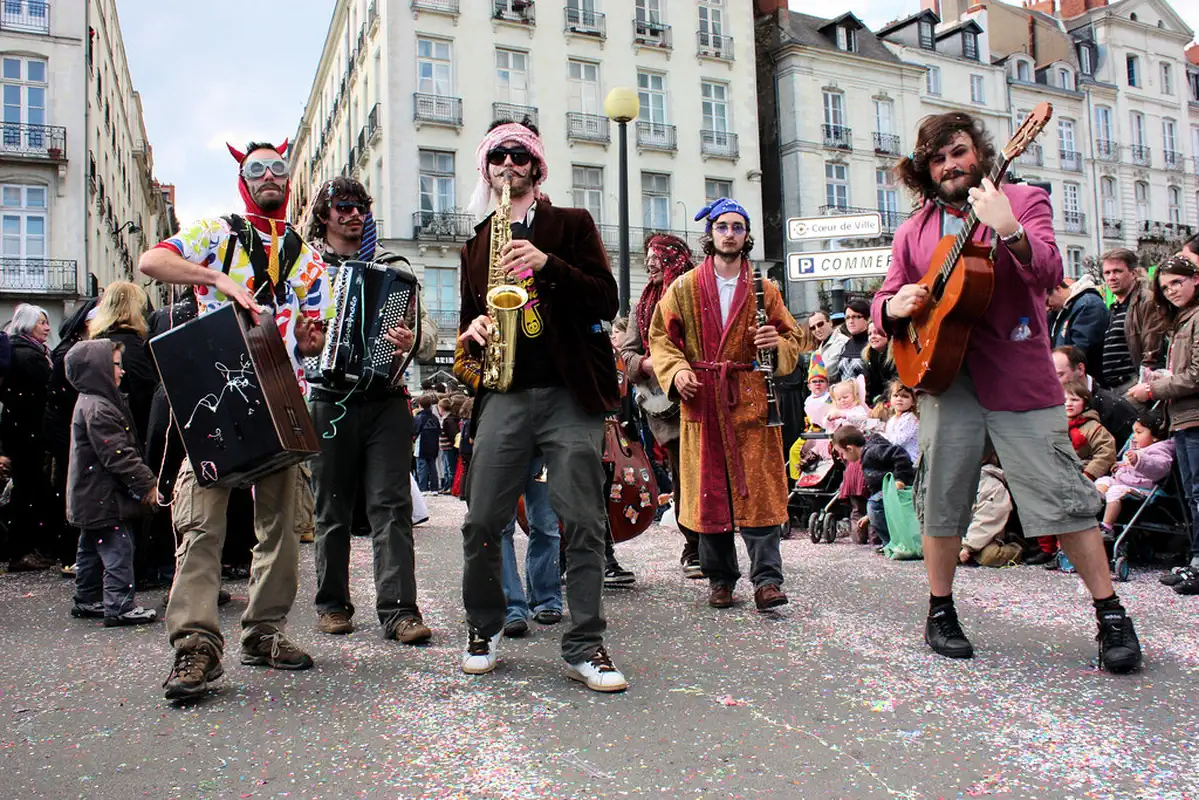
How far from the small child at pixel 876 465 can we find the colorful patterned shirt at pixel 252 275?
4.69m

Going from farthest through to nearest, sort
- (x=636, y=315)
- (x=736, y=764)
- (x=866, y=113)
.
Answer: (x=866, y=113) < (x=636, y=315) < (x=736, y=764)

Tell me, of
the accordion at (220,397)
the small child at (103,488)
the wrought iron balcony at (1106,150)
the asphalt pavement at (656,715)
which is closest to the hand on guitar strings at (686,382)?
the asphalt pavement at (656,715)

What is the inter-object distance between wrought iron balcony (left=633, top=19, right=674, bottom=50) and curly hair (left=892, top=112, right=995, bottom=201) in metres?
33.2

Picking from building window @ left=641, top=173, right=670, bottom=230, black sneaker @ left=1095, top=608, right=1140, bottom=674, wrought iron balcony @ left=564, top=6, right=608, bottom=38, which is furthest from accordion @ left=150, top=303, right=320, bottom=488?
wrought iron balcony @ left=564, top=6, right=608, bottom=38

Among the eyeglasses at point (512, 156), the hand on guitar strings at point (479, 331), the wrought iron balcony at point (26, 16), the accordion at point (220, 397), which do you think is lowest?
the accordion at point (220, 397)

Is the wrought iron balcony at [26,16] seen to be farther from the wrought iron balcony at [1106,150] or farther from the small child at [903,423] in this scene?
the wrought iron balcony at [1106,150]

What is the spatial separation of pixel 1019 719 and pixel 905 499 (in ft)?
13.7

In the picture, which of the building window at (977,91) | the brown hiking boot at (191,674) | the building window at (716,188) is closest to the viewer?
the brown hiking boot at (191,674)

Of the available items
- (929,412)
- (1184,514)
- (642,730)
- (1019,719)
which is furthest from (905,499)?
(642,730)

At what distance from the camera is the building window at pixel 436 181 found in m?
32.5

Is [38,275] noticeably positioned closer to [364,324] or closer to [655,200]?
[655,200]

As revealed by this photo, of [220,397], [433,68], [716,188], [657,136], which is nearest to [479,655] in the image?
[220,397]

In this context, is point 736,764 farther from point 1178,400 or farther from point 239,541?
point 239,541

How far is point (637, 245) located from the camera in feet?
116
